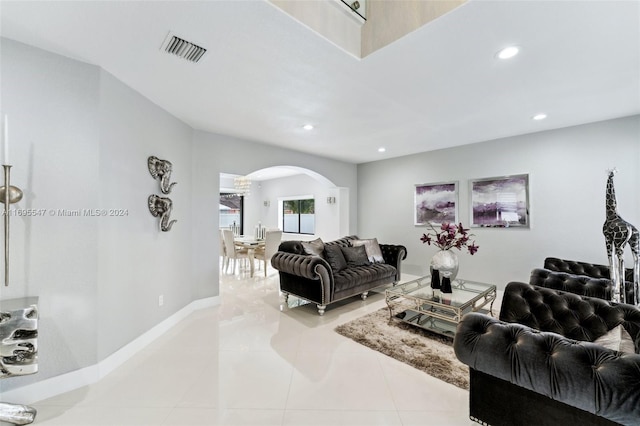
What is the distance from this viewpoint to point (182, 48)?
6.59ft

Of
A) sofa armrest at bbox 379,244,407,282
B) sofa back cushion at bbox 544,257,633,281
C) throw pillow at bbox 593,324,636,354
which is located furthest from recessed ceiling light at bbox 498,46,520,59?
sofa armrest at bbox 379,244,407,282

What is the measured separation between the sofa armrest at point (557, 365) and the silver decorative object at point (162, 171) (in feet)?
10.6

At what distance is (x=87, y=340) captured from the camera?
7.15 feet

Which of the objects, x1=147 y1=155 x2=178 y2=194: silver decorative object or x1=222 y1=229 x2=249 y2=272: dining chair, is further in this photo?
x1=222 y1=229 x2=249 y2=272: dining chair

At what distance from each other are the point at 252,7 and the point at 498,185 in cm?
464

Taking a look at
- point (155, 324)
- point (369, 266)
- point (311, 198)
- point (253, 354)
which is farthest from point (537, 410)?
point (311, 198)

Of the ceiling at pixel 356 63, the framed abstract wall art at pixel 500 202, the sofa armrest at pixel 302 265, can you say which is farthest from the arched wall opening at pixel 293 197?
the framed abstract wall art at pixel 500 202

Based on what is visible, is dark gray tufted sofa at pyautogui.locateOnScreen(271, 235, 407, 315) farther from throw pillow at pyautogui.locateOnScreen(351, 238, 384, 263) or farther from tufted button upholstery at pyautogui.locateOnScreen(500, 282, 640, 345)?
tufted button upholstery at pyautogui.locateOnScreen(500, 282, 640, 345)

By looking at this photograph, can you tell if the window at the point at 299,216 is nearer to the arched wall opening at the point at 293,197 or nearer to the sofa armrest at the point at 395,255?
the arched wall opening at the point at 293,197

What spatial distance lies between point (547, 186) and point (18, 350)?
617 cm

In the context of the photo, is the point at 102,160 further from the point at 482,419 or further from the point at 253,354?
the point at 482,419

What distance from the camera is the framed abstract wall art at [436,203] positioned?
16.6 feet

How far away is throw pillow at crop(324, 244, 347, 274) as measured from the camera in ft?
13.2

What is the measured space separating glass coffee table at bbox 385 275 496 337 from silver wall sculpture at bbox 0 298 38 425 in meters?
3.13
